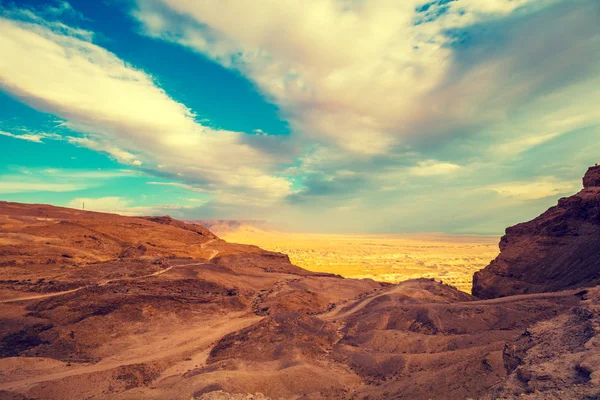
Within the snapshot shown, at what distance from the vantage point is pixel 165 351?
19391 mm

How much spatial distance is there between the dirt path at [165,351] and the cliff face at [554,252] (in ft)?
70.0

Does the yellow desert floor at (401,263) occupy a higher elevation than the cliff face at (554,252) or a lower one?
lower

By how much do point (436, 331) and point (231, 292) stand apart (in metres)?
18.6

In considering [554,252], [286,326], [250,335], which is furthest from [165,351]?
[554,252]

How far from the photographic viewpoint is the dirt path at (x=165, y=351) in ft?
50.5

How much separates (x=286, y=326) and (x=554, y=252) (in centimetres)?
2251

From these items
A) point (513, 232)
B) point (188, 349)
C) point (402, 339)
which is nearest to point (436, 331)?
point (402, 339)

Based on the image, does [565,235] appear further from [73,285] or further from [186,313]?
[73,285]

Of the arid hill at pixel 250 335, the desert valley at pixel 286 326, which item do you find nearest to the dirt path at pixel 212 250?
the desert valley at pixel 286 326

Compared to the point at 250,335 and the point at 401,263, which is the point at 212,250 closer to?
the point at 250,335

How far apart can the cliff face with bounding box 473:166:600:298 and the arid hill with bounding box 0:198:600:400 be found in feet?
11.4

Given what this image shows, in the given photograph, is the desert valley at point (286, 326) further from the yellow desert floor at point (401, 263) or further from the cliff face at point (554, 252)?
the yellow desert floor at point (401, 263)

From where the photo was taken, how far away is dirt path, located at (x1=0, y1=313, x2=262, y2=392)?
50.5ft

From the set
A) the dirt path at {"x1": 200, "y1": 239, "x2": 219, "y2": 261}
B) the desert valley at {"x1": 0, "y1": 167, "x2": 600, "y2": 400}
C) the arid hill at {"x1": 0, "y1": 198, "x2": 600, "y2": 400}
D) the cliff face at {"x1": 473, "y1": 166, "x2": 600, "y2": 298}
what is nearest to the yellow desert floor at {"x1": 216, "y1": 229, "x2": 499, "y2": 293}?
the cliff face at {"x1": 473, "y1": 166, "x2": 600, "y2": 298}
